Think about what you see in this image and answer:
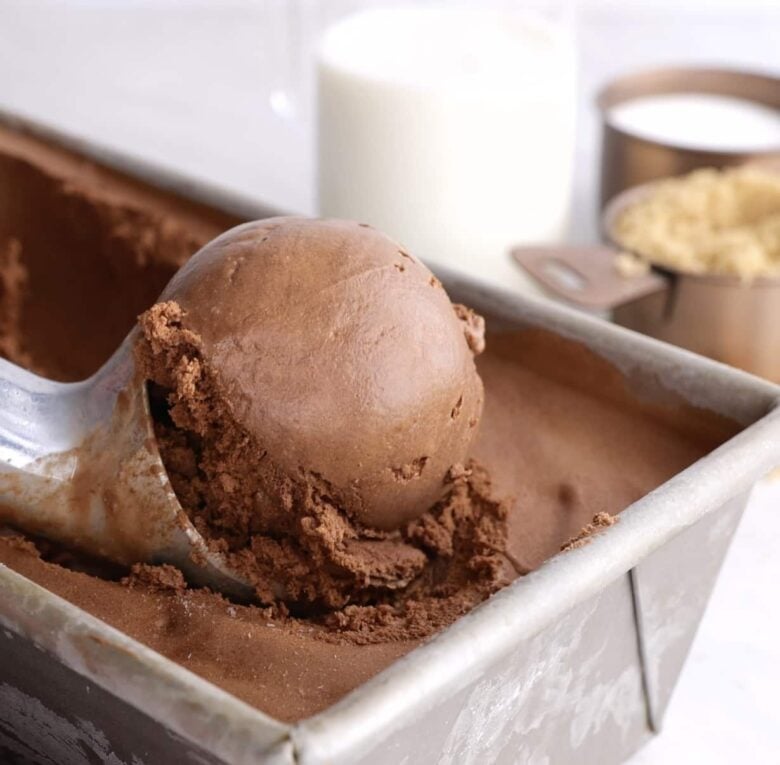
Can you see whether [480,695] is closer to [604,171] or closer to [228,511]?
[228,511]

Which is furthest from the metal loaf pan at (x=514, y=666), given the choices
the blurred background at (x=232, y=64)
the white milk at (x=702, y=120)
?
the blurred background at (x=232, y=64)

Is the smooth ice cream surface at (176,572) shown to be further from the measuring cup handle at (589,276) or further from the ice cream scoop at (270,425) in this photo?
the measuring cup handle at (589,276)

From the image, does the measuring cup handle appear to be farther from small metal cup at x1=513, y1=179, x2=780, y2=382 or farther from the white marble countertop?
the white marble countertop

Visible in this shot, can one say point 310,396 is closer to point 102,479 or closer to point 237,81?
point 102,479

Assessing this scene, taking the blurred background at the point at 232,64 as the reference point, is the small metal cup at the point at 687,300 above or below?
above

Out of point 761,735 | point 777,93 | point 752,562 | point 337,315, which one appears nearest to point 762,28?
point 777,93

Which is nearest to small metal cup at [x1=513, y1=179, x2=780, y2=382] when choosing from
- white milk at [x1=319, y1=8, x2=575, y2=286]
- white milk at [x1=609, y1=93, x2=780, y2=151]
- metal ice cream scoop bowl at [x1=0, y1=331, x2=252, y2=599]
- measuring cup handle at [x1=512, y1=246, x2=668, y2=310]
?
measuring cup handle at [x1=512, y1=246, x2=668, y2=310]
